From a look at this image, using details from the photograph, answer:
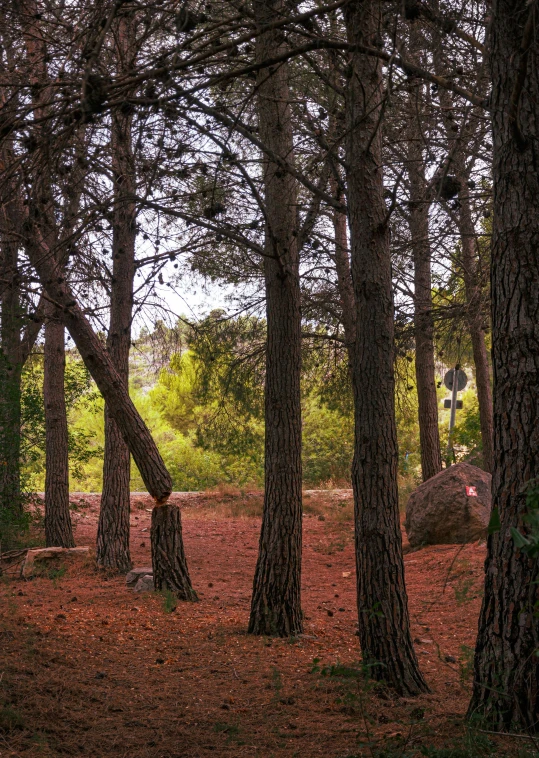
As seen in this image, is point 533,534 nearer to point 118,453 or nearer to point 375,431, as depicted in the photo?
point 375,431

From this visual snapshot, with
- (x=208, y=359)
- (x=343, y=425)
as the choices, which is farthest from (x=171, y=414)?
(x=208, y=359)

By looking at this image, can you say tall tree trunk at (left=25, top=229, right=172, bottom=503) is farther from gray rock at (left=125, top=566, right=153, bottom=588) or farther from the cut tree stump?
the cut tree stump

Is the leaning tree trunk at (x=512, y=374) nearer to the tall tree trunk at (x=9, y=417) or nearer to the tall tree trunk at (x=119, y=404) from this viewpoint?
the tall tree trunk at (x=119, y=404)

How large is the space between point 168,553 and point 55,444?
4.19 m

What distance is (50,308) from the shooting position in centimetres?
1162

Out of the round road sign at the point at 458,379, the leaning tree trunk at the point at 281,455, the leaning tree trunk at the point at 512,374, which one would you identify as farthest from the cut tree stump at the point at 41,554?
the leaning tree trunk at the point at 512,374

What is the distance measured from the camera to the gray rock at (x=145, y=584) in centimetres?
873

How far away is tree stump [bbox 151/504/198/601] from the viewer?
27.7 feet

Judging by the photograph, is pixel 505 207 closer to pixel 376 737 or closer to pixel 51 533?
pixel 376 737

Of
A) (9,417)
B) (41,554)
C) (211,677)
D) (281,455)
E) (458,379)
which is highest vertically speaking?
(458,379)

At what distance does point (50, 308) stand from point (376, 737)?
9028mm

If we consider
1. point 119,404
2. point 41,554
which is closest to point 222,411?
point 41,554

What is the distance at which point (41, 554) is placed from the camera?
10.4m

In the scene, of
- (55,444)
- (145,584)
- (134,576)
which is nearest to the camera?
(145,584)
